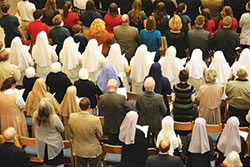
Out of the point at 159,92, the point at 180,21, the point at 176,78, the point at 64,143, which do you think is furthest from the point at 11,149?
Result: the point at 180,21

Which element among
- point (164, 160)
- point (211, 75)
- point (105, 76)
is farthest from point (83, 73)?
point (164, 160)

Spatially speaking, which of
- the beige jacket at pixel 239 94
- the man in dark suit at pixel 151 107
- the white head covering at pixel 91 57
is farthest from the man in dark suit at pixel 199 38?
the man in dark suit at pixel 151 107

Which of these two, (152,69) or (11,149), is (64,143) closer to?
(11,149)

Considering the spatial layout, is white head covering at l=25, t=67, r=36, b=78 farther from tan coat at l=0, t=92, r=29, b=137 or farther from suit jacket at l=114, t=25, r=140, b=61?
suit jacket at l=114, t=25, r=140, b=61

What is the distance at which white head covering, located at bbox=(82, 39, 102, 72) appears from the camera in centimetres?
1014

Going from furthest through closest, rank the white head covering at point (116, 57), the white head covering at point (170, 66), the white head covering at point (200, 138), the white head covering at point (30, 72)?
the white head covering at point (116, 57), the white head covering at point (170, 66), the white head covering at point (30, 72), the white head covering at point (200, 138)

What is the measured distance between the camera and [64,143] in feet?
26.1

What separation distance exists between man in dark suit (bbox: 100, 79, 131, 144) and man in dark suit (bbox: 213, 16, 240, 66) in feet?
12.1

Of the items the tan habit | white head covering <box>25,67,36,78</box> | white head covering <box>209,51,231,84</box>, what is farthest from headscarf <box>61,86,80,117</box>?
white head covering <box>209,51,231,84</box>

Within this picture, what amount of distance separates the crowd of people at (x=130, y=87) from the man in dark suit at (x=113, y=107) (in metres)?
0.02

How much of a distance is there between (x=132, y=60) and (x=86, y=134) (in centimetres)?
304

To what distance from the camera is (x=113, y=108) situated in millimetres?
8219

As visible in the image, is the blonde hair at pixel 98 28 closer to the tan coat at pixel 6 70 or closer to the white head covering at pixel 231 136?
the tan coat at pixel 6 70

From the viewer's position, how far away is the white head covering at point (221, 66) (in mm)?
9703
